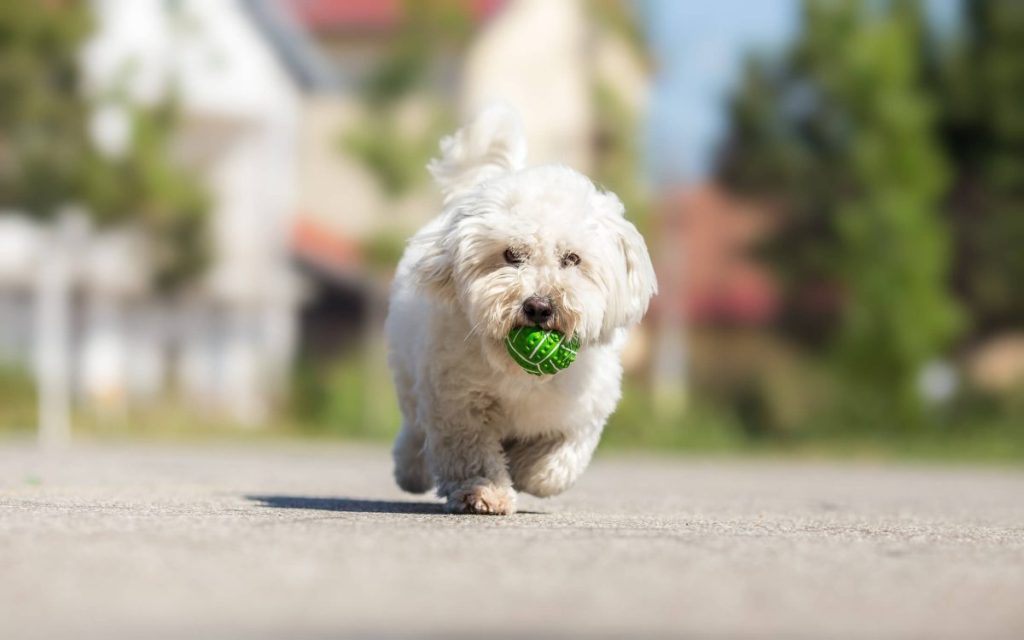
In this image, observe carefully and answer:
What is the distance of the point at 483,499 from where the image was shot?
712 cm

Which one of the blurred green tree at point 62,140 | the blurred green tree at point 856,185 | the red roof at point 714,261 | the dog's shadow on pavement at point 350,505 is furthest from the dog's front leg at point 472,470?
the red roof at point 714,261

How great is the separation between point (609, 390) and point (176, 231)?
1655cm

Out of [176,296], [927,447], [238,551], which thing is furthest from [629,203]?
[238,551]

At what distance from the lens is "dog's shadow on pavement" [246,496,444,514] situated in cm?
760

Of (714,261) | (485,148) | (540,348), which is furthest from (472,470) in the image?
(714,261)

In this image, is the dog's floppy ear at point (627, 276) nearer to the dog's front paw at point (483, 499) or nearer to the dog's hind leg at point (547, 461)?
the dog's hind leg at point (547, 461)

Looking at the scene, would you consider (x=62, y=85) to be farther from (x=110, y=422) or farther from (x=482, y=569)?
(x=482, y=569)

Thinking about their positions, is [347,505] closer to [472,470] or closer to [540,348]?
[472,470]

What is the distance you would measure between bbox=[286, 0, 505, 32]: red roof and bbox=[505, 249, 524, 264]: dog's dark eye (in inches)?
922

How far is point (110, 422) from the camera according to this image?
2242 centimetres

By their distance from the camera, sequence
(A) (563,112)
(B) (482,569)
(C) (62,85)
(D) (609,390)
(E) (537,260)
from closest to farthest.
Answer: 1. (B) (482,569)
2. (E) (537,260)
3. (D) (609,390)
4. (C) (62,85)
5. (A) (563,112)

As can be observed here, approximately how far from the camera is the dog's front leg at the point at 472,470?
7.15 metres

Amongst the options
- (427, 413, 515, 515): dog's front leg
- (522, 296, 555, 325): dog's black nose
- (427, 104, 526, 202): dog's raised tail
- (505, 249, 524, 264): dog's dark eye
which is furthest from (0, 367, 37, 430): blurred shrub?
(522, 296, 555, 325): dog's black nose

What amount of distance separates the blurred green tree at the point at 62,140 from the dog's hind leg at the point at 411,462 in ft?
44.4
